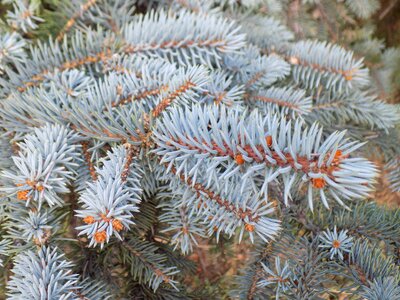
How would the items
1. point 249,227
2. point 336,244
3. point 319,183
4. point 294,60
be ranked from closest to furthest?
1. point 319,183
2. point 249,227
3. point 336,244
4. point 294,60

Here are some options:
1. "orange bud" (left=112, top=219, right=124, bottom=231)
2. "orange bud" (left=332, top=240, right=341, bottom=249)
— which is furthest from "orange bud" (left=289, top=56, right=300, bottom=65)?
"orange bud" (left=112, top=219, right=124, bottom=231)

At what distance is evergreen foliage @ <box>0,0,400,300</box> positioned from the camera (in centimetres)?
43

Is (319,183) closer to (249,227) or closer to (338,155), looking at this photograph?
(338,155)

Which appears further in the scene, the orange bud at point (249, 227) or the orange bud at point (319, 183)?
the orange bud at point (249, 227)

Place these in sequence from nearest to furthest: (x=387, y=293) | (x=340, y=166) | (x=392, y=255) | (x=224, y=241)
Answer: (x=340, y=166) → (x=387, y=293) → (x=392, y=255) → (x=224, y=241)

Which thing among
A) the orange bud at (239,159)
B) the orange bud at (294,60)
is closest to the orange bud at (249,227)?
the orange bud at (239,159)

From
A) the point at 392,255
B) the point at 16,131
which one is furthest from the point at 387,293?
the point at 16,131

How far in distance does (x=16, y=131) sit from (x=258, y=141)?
1.32 ft

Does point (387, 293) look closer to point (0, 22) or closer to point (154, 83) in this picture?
point (154, 83)

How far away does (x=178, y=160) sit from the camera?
0.47 metres

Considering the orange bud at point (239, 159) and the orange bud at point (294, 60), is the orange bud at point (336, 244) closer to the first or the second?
the orange bud at point (239, 159)

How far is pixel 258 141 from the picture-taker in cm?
41

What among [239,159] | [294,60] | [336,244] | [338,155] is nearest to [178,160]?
[239,159]

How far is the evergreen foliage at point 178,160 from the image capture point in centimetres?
43
